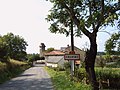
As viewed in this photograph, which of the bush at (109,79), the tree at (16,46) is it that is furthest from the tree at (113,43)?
the tree at (16,46)

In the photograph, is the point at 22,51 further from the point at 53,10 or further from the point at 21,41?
the point at 53,10

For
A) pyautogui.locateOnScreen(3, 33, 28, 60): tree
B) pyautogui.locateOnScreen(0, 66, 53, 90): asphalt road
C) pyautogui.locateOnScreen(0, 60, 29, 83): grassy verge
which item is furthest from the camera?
pyautogui.locateOnScreen(3, 33, 28, 60): tree

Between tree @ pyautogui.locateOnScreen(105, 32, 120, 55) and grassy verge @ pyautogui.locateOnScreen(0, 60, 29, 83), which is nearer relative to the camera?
tree @ pyautogui.locateOnScreen(105, 32, 120, 55)

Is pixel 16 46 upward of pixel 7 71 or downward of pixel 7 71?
upward

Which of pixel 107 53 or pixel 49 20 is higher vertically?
pixel 49 20

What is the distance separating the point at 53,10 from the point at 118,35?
25.0 feet

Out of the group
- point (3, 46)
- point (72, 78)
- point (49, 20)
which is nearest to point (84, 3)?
point (49, 20)

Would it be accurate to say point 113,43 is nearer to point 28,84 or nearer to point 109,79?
point 109,79

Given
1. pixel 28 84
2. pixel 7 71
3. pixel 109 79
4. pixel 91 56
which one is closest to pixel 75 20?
pixel 91 56

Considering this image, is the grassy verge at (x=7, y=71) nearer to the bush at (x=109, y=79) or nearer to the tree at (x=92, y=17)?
the bush at (x=109, y=79)

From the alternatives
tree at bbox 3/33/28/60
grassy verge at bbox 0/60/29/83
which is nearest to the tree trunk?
grassy verge at bbox 0/60/29/83

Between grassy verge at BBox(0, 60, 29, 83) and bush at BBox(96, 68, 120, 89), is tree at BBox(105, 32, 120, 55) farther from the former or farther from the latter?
grassy verge at BBox(0, 60, 29, 83)

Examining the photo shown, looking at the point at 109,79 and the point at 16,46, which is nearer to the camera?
the point at 109,79

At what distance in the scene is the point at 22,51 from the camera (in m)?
136
